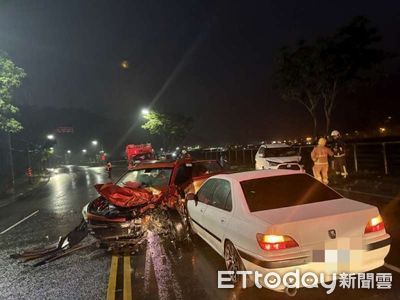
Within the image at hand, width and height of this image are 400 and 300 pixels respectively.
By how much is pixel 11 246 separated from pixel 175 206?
3779mm

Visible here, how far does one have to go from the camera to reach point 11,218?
13.4 metres

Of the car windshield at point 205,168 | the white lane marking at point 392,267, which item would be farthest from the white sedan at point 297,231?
the car windshield at point 205,168

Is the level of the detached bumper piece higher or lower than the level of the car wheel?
lower

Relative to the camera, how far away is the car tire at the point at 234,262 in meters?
4.87

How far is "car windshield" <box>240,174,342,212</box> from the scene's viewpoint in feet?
16.5

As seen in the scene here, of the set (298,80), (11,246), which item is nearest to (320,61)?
(298,80)

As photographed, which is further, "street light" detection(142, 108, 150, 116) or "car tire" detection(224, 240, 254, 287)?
"street light" detection(142, 108, 150, 116)

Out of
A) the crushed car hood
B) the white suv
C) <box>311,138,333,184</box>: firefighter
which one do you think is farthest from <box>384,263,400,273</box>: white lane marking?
the white suv

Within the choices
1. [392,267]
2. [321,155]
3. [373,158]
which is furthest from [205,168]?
[373,158]

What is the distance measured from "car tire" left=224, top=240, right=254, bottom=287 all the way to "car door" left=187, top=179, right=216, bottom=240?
44.8 inches

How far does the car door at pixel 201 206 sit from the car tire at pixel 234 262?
114 centimetres

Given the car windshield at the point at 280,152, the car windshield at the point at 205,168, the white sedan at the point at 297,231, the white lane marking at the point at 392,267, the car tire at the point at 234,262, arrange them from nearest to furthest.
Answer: the white sedan at the point at 297,231 → the car tire at the point at 234,262 → the white lane marking at the point at 392,267 → the car windshield at the point at 205,168 → the car windshield at the point at 280,152

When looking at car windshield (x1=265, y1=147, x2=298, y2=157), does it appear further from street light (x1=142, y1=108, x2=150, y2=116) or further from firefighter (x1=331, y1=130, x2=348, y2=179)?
street light (x1=142, y1=108, x2=150, y2=116)

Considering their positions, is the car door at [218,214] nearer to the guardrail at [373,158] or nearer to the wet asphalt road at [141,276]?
the wet asphalt road at [141,276]
